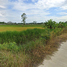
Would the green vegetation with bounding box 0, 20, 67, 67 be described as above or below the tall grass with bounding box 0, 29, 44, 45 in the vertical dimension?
below

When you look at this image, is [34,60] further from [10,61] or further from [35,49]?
[10,61]

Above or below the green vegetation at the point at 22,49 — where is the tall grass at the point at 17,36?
above

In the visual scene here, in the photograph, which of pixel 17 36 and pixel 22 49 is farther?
pixel 17 36

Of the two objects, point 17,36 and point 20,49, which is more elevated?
point 17,36

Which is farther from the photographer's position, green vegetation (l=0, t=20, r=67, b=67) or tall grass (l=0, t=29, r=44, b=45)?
tall grass (l=0, t=29, r=44, b=45)

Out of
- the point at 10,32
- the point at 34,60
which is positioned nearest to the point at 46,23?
the point at 10,32

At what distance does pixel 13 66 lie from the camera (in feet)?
4.69

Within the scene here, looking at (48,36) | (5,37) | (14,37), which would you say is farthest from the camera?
(48,36)

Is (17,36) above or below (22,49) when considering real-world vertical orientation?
above

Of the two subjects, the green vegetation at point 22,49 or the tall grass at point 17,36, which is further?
the tall grass at point 17,36

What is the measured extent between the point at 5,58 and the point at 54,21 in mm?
5454

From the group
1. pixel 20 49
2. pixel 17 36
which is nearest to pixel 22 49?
pixel 20 49

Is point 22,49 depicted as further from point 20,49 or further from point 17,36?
point 17,36

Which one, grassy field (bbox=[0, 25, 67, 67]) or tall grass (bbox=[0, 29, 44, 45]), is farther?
tall grass (bbox=[0, 29, 44, 45])
